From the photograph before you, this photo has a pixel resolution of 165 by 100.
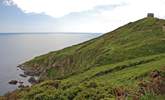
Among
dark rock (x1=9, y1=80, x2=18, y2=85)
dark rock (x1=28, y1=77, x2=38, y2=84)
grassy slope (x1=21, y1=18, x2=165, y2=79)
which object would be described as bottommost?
dark rock (x1=28, y1=77, x2=38, y2=84)

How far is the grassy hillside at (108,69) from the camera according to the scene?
3709cm

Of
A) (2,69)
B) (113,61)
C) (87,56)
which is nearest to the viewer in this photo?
(113,61)

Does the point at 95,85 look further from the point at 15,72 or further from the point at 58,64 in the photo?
the point at 15,72

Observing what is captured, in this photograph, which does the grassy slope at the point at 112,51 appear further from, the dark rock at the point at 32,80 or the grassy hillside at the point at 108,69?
the dark rock at the point at 32,80

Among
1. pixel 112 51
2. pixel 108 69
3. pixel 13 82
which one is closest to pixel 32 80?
pixel 13 82

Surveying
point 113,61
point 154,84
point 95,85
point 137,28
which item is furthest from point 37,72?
point 154,84

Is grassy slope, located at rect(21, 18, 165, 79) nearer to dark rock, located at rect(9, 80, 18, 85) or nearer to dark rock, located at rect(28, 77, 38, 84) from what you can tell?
dark rock, located at rect(28, 77, 38, 84)

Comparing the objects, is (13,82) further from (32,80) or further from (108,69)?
(108,69)

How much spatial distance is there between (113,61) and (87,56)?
31908 millimetres

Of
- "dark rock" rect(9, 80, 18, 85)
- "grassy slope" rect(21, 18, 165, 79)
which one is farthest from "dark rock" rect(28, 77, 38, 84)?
"dark rock" rect(9, 80, 18, 85)

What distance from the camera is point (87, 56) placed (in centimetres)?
12338

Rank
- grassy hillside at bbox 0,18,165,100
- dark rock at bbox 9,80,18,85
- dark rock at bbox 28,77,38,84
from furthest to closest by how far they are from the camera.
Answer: dark rock at bbox 28,77,38,84 → dark rock at bbox 9,80,18,85 → grassy hillside at bbox 0,18,165,100

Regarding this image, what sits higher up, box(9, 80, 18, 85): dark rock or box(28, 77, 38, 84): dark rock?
box(9, 80, 18, 85): dark rock

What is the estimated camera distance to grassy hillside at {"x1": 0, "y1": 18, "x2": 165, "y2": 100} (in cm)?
3709
